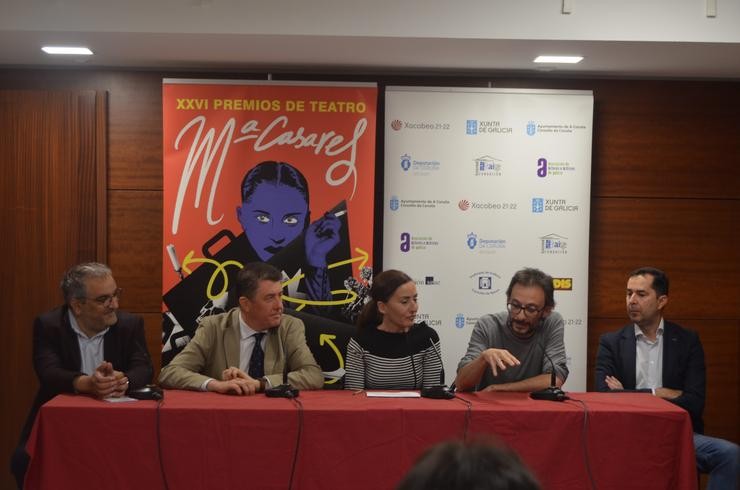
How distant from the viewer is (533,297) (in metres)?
3.90

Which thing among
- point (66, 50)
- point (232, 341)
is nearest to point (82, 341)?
point (232, 341)

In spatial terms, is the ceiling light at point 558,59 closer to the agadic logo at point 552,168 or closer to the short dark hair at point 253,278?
the agadic logo at point 552,168

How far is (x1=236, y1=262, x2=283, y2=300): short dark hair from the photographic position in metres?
3.90

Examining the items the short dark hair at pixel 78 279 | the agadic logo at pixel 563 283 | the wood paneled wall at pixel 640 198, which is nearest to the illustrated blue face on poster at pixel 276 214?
the wood paneled wall at pixel 640 198

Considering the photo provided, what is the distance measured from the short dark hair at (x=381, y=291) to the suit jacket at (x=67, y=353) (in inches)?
40.0

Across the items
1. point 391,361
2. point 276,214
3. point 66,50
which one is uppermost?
point 66,50

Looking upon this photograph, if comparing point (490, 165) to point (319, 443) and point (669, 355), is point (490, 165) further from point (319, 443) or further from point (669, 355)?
point (319, 443)

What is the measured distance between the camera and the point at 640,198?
5.36 meters

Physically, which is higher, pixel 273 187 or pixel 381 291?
pixel 273 187

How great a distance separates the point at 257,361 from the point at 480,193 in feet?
6.34

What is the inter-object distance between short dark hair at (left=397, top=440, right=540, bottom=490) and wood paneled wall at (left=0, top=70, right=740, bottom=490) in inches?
166

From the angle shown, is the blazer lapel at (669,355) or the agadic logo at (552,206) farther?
the agadic logo at (552,206)

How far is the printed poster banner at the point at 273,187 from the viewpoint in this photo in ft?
16.7

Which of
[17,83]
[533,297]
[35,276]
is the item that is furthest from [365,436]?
[17,83]
